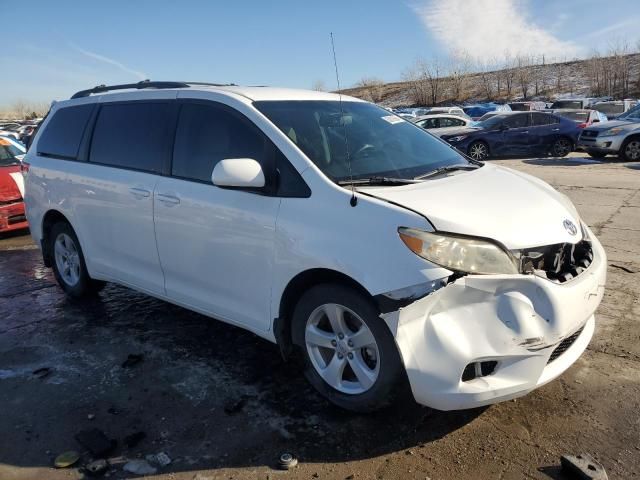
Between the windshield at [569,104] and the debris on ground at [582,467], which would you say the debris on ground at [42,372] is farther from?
the windshield at [569,104]

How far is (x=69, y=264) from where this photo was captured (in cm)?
526

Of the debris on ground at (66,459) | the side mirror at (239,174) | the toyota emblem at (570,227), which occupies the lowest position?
the debris on ground at (66,459)

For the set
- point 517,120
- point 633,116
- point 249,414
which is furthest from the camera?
point 517,120

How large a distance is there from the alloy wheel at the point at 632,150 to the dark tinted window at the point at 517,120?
10.7 feet

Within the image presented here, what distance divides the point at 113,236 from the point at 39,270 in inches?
109

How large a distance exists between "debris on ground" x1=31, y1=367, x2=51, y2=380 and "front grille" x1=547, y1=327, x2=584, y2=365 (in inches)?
127

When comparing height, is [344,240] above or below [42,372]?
above

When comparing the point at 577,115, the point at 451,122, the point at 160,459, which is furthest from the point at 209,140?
the point at 577,115

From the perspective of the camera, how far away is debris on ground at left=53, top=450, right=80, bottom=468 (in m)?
2.76

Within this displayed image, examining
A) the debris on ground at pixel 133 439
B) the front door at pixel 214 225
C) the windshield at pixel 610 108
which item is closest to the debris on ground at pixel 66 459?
the debris on ground at pixel 133 439

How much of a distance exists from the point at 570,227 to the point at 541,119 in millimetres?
16431

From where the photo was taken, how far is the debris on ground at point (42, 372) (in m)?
3.74

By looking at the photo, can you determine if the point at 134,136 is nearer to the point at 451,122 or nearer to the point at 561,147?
the point at 561,147

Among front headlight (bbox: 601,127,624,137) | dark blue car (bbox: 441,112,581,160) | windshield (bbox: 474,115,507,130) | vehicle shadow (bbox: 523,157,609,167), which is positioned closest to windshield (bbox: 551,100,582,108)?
dark blue car (bbox: 441,112,581,160)
